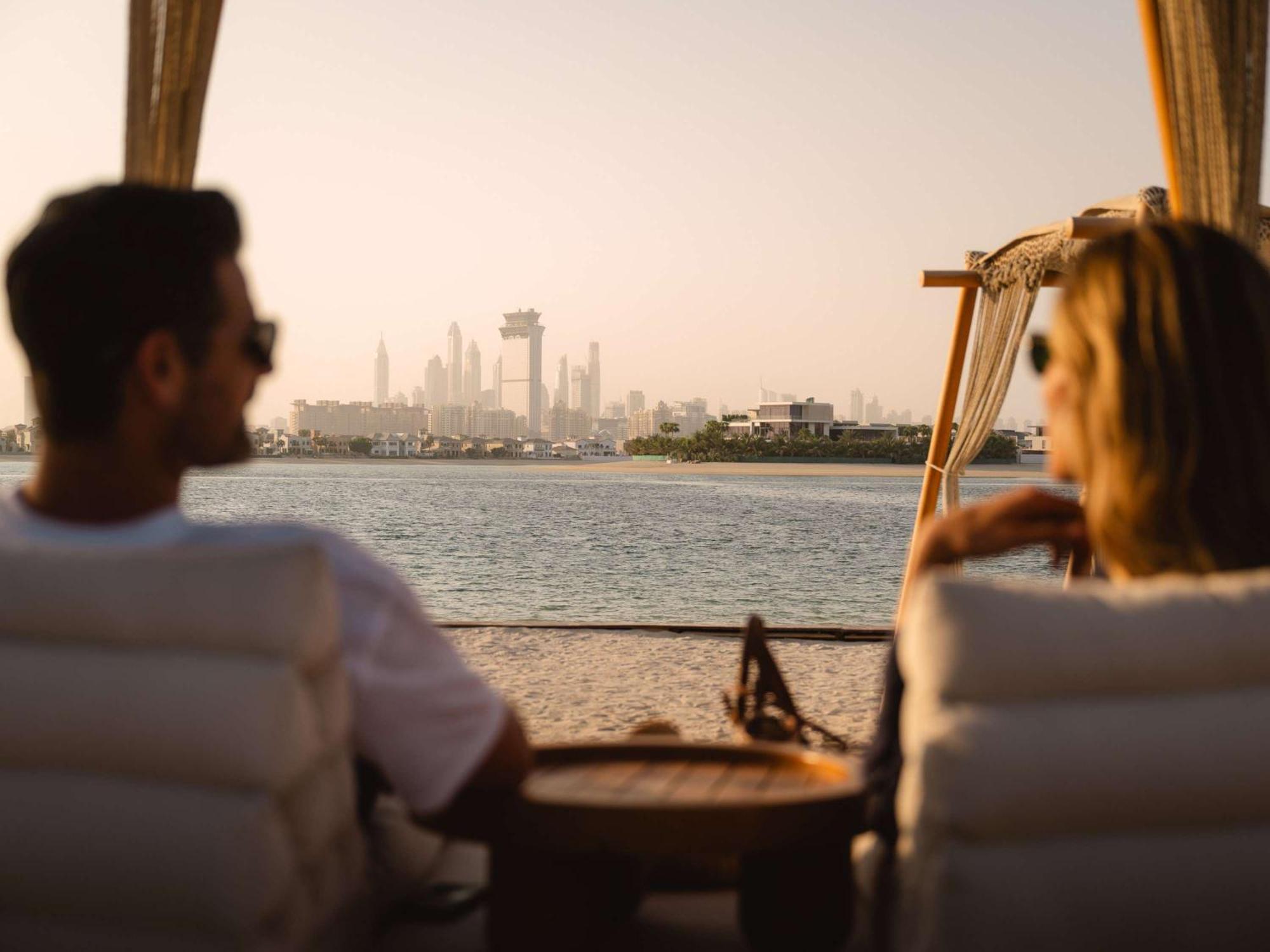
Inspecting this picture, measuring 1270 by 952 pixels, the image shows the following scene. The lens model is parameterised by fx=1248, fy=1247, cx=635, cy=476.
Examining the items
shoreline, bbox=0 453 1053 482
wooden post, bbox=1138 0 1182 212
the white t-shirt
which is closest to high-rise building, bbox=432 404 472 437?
shoreline, bbox=0 453 1053 482

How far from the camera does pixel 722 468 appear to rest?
292ft

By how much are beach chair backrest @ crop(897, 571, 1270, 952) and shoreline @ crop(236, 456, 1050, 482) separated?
2427 inches

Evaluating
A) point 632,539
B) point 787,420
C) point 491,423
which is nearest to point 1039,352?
point 632,539

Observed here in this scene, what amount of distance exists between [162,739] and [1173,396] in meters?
1.11

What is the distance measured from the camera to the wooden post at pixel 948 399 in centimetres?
649

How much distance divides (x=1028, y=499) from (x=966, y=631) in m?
0.43

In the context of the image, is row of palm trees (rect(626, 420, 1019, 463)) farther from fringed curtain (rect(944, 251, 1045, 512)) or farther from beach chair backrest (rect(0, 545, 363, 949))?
beach chair backrest (rect(0, 545, 363, 949))

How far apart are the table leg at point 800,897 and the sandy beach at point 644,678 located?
271cm

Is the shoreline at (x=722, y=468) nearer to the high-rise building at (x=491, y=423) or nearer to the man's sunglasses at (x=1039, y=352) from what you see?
the high-rise building at (x=491, y=423)

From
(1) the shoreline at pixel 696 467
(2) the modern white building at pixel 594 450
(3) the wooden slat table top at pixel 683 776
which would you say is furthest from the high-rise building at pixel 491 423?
(3) the wooden slat table top at pixel 683 776

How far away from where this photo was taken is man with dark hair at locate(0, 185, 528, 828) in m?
1.34

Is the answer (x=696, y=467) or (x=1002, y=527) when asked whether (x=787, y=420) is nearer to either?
(x=696, y=467)

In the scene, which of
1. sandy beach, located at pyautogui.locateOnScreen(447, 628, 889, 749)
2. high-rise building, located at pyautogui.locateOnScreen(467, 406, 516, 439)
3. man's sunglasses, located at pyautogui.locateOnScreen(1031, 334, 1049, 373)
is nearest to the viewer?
man's sunglasses, located at pyautogui.locateOnScreen(1031, 334, 1049, 373)

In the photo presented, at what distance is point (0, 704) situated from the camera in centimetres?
128
